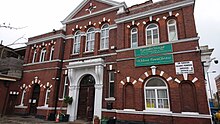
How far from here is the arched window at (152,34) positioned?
10171mm

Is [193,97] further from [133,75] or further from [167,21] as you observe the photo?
[167,21]

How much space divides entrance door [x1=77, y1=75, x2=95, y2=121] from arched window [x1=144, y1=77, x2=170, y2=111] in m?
4.46

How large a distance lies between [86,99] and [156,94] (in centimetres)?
563

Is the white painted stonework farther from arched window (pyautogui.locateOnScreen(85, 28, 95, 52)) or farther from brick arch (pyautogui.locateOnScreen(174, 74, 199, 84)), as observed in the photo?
brick arch (pyautogui.locateOnScreen(174, 74, 199, 84))

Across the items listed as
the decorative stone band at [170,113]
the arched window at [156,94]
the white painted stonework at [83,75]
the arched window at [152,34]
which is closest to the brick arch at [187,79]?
the arched window at [156,94]

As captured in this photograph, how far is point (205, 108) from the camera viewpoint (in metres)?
7.52

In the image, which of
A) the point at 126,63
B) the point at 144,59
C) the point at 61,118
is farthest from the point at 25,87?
the point at 144,59

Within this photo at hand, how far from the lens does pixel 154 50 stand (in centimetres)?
960

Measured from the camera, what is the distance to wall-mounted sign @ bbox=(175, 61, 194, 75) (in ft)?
27.1

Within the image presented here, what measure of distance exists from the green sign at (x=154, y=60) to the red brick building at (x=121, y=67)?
2.4 inches

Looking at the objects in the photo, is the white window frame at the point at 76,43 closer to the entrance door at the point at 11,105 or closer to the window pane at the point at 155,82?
the window pane at the point at 155,82

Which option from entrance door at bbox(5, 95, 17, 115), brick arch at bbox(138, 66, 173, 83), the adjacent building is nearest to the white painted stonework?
brick arch at bbox(138, 66, 173, 83)

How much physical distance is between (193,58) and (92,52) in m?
7.86

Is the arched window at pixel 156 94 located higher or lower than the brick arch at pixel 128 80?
lower
